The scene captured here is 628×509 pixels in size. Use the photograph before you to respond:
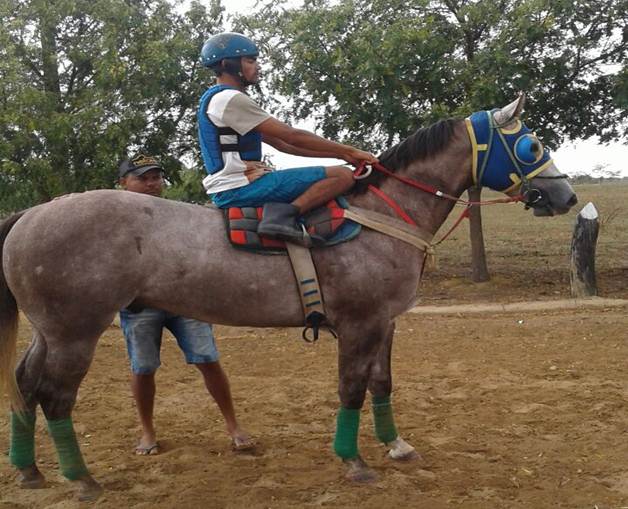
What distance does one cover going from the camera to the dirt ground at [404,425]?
152 inches

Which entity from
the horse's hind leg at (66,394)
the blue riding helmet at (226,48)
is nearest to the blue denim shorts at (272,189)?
the blue riding helmet at (226,48)

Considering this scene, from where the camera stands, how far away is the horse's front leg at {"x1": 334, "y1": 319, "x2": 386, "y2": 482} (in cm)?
386

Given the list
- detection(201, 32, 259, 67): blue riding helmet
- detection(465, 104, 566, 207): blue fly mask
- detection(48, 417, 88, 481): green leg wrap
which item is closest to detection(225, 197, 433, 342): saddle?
detection(465, 104, 566, 207): blue fly mask

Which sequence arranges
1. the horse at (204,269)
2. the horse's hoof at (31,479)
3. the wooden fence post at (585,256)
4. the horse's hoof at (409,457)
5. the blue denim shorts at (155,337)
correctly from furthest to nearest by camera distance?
the wooden fence post at (585,256) → the blue denim shorts at (155,337) → the horse's hoof at (409,457) → the horse's hoof at (31,479) → the horse at (204,269)

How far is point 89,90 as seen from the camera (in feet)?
38.8

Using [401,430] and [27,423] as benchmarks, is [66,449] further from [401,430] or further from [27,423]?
[401,430]

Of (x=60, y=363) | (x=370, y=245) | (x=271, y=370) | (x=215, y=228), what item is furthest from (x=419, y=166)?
(x=271, y=370)

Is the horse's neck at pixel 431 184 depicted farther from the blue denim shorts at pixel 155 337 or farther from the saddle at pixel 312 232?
the blue denim shorts at pixel 155 337

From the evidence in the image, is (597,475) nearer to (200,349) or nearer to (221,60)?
(200,349)

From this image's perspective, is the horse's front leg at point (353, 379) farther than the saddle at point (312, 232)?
Yes

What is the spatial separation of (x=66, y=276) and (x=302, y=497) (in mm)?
1886

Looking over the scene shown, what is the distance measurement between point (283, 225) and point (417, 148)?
3.54ft

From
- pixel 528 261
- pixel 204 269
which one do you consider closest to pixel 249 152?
pixel 204 269

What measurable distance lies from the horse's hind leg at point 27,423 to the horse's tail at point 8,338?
117 mm
